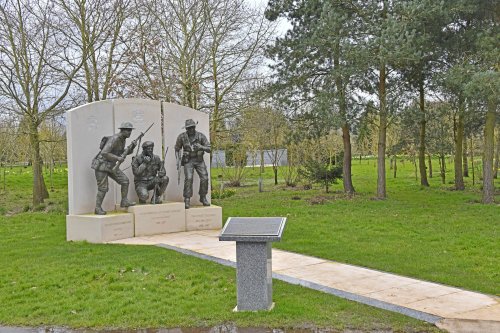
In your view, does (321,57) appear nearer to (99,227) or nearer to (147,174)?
(147,174)

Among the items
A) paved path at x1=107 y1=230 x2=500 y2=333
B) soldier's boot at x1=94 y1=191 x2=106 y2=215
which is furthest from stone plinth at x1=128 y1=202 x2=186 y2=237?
paved path at x1=107 y1=230 x2=500 y2=333

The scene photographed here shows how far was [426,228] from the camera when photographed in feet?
40.4

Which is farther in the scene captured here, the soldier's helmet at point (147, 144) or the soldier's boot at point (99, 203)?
the soldier's helmet at point (147, 144)

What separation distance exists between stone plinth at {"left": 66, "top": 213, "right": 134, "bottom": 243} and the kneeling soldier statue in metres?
0.74

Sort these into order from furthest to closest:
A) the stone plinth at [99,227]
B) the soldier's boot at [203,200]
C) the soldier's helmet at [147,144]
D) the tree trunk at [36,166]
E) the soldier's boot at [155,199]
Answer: the tree trunk at [36,166], the soldier's boot at [203,200], the soldier's boot at [155,199], the soldier's helmet at [147,144], the stone plinth at [99,227]

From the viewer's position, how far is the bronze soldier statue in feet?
37.6

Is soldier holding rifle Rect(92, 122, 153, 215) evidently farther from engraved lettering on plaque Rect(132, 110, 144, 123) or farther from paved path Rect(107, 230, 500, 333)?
paved path Rect(107, 230, 500, 333)

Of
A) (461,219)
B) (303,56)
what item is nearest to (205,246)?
(461,219)

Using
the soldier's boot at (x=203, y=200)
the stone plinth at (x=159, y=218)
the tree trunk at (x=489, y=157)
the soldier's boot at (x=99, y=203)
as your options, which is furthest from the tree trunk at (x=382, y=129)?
the soldier's boot at (x=99, y=203)

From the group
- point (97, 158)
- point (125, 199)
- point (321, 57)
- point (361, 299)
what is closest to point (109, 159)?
point (97, 158)

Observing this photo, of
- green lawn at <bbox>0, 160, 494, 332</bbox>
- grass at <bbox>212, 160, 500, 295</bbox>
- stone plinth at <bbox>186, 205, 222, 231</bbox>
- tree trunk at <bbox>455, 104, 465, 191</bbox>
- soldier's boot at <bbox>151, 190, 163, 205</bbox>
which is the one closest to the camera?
green lawn at <bbox>0, 160, 494, 332</bbox>

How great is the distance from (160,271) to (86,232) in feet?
12.8

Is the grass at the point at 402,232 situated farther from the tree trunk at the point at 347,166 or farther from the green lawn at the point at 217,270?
the tree trunk at the point at 347,166

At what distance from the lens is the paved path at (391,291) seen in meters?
5.64
